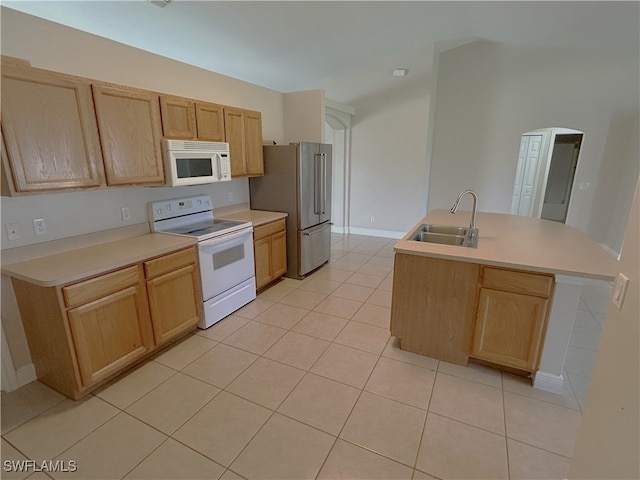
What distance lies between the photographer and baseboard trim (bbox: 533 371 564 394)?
2.11 meters

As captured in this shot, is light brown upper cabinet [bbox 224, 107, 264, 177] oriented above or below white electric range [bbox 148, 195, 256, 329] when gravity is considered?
above

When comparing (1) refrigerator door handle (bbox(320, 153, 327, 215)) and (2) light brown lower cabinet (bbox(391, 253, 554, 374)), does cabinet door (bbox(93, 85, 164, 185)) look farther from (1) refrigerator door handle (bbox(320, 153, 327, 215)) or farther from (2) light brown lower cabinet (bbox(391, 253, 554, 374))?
(2) light brown lower cabinet (bbox(391, 253, 554, 374))

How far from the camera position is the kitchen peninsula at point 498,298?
1997mm

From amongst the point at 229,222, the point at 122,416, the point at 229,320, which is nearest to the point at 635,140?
the point at 229,222

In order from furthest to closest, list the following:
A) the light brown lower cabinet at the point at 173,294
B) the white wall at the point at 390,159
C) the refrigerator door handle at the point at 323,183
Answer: the white wall at the point at 390,159 → the refrigerator door handle at the point at 323,183 → the light brown lower cabinet at the point at 173,294

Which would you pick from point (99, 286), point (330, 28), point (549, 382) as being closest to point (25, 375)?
point (99, 286)

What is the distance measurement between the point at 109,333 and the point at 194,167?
4.91 ft

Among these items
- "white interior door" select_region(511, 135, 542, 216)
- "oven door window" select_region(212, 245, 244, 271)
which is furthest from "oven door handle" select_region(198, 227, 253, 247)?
"white interior door" select_region(511, 135, 542, 216)

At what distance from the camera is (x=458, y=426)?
1.84 m

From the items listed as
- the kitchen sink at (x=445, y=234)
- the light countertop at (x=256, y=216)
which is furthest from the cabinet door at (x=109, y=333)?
the kitchen sink at (x=445, y=234)

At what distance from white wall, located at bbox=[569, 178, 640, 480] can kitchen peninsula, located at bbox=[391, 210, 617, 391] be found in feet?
2.89

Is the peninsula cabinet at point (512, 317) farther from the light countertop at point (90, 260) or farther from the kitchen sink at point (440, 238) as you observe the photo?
the light countertop at point (90, 260)

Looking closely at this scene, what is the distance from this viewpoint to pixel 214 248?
9.25 ft

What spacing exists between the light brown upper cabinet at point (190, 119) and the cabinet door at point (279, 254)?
127 centimetres
